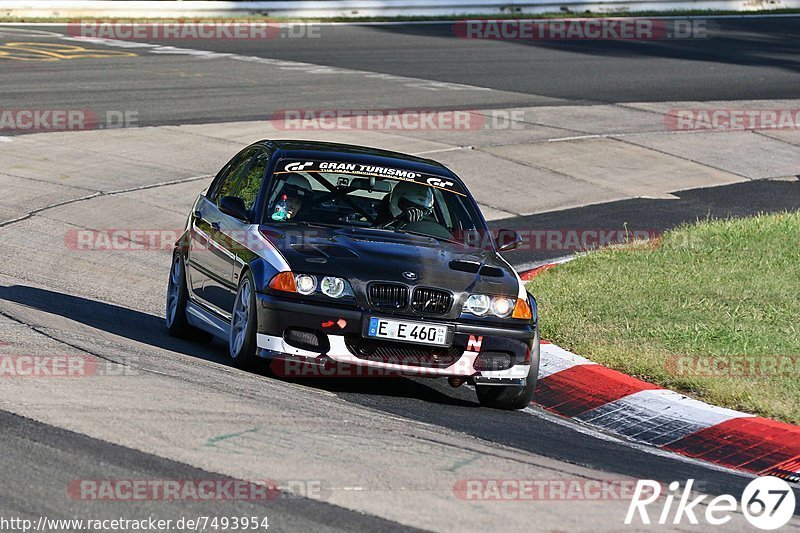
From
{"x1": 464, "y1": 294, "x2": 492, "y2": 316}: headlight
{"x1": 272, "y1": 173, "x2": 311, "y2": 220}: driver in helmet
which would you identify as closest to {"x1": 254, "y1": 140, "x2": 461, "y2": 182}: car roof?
{"x1": 272, "y1": 173, "x2": 311, "y2": 220}: driver in helmet

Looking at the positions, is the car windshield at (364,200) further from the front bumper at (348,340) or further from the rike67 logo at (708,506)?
the rike67 logo at (708,506)

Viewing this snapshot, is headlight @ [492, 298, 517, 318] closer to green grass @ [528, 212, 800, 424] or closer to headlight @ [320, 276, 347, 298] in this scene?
headlight @ [320, 276, 347, 298]

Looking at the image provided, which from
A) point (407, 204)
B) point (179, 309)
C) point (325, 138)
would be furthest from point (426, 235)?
point (325, 138)

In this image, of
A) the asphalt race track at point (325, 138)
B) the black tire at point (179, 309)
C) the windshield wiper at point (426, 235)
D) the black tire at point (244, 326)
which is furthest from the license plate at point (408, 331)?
the black tire at point (179, 309)

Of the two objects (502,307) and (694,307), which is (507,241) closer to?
(502,307)

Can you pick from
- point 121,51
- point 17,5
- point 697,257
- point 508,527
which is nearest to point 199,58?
point 121,51

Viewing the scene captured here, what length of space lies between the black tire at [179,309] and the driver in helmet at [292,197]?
1.10m

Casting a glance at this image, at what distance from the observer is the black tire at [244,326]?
828cm

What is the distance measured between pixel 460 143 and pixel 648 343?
33.2ft

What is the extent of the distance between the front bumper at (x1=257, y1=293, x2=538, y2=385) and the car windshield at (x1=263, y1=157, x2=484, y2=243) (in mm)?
1123

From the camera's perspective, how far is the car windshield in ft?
30.1

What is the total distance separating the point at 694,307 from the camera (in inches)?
422

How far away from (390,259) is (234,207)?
1.33 m

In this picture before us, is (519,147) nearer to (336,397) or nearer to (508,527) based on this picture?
(336,397)
